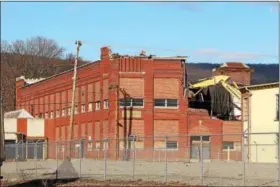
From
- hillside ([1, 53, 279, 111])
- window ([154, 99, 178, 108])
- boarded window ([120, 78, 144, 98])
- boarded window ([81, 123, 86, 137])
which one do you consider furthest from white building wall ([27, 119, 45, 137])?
hillside ([1, 53, 279, 111])

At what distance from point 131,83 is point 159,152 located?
13797 millimetres

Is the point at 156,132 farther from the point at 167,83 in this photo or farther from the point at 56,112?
the point at 56,112

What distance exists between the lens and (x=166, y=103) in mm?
63156

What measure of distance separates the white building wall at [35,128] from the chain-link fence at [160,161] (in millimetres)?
7205

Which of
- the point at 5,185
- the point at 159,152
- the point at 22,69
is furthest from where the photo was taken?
the point at 22,69

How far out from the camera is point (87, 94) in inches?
2662

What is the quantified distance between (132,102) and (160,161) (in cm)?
1847

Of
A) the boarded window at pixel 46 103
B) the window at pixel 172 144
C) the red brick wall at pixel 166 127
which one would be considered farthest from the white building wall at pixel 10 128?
the window at pixel 172 144

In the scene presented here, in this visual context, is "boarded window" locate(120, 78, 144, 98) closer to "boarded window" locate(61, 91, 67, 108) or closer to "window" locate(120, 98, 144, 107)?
"window" locate(120, 98, 144, 107)

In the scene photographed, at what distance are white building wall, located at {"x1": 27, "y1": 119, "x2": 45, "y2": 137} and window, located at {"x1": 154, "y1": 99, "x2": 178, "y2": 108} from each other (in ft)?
57.4

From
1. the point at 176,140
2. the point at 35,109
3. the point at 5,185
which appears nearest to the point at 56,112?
the point at 35,109

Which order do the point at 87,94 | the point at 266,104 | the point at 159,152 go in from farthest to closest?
the point at 87,94, the point at 266,104, the point at 159,152

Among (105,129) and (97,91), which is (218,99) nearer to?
(97,91)

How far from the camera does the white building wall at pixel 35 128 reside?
72625 mm
